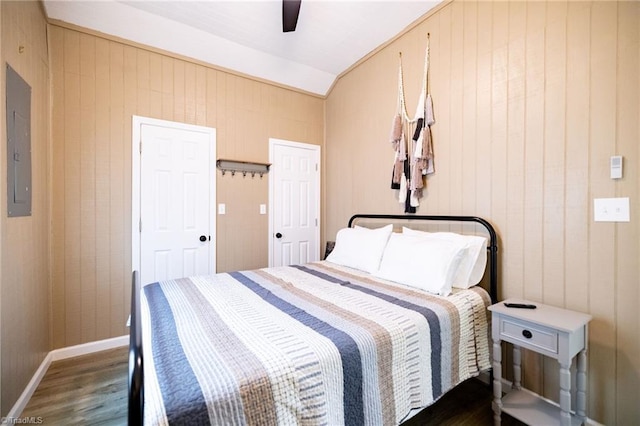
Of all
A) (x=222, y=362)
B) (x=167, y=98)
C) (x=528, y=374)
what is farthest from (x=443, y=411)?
(x=167, y=98)

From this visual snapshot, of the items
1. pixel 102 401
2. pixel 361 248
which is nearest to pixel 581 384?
pixel 361 248

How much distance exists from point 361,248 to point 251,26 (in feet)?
8.05

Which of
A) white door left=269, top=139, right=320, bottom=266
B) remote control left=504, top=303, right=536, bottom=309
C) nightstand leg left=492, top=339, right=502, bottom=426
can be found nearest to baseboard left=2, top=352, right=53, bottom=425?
white door left=269, top=139, right=320, bottom=266

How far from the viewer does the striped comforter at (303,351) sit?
0.91m

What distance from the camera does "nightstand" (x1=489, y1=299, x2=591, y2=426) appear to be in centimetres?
138

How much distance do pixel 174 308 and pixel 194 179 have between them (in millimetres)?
1819

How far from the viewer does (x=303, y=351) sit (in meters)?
1.10

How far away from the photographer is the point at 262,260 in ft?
11.5

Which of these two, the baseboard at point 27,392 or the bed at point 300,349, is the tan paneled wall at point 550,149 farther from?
the baseboard at point 27,392

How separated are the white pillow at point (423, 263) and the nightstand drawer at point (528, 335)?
0.35 meters

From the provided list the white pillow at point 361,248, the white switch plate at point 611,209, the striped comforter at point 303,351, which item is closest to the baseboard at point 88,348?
the striped comforter at point 303,351

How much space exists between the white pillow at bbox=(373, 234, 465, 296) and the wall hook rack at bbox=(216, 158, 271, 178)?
1.94 metres

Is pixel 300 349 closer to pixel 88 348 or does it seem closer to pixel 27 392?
pixel 27 392

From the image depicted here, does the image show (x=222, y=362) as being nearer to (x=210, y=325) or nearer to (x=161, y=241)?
(x=210, y=325)
